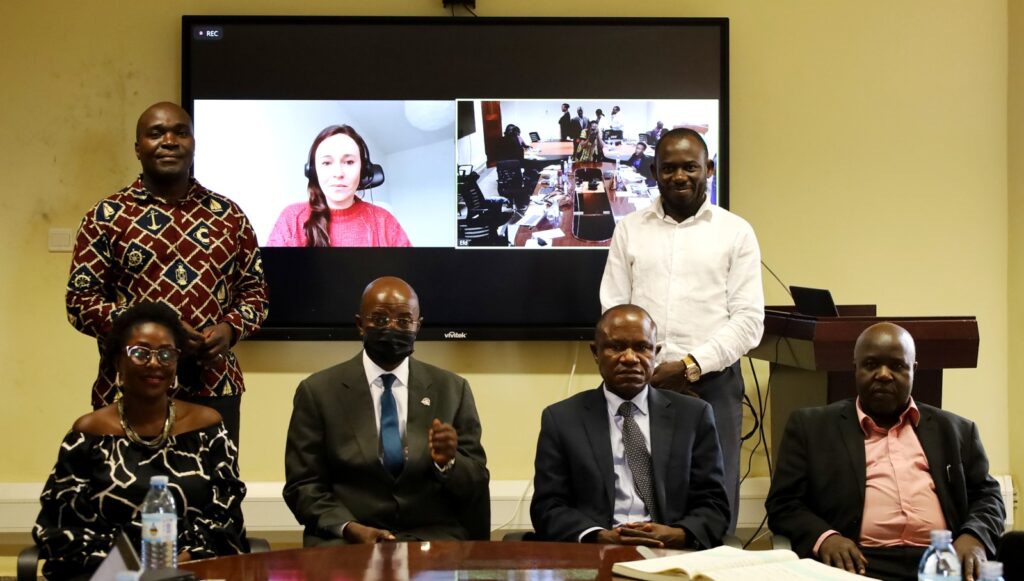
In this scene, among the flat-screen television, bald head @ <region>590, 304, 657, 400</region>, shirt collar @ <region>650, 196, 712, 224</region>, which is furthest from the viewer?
the flat-screen television

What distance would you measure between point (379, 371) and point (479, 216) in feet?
5.95

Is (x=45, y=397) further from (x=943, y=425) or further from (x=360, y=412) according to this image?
(x=943, y=425)

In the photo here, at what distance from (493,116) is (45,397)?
247 centimetres

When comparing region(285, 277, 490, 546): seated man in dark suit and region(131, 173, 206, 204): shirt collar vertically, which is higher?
region(131, 173, 206, 204): shirt collar

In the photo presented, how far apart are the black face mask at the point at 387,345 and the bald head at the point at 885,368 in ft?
4.45

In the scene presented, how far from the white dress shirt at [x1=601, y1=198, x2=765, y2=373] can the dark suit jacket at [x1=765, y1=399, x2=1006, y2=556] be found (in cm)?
69

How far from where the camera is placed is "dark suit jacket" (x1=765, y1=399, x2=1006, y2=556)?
3.20 metres

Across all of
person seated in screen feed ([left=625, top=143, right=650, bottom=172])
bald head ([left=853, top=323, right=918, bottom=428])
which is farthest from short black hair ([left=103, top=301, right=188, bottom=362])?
person seated in screen feed ([left=625, top=143, right=650, bottom=172])

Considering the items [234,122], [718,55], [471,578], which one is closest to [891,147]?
[718,55]

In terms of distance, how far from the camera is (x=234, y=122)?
520 centimetres

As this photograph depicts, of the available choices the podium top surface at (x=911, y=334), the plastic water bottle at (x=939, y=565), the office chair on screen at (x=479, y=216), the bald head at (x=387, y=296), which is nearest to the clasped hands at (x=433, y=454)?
the bald head at (x=387, y=296)

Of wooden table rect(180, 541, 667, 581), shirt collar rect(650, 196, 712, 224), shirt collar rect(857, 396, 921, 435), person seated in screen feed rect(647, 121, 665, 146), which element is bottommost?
wooden table rect(180, 541, 667, 581)

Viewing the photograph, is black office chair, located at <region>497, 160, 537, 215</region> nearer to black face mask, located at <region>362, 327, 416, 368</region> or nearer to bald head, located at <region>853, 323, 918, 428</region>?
black face mask, located at <region>362, 327, 416, 368</region>

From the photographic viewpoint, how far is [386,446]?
3443mm
